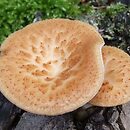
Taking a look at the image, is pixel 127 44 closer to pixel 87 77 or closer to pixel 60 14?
pixel 60 14

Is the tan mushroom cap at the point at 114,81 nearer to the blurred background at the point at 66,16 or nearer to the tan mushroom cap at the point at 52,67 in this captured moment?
the tan mushroom cap at the point at 52,67

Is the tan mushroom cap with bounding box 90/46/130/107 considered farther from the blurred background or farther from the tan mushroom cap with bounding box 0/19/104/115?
the blurred background

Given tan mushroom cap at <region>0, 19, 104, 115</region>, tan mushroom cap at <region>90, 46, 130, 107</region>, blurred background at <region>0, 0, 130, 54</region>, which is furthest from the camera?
blurred background at <region>0, 0, 130, 54</region>

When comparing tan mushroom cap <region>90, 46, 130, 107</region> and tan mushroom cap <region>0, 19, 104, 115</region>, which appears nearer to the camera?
tan mushroom cap <region>0, 19, 104, 115</region>

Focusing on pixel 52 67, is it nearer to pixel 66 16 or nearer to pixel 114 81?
pixel 114 81

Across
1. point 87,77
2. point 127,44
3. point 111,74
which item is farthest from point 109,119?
point 127,44

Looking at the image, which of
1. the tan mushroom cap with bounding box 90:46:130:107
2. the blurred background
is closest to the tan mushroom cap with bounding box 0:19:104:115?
the tan mushroom cap with bounding box 90:46:130:107
